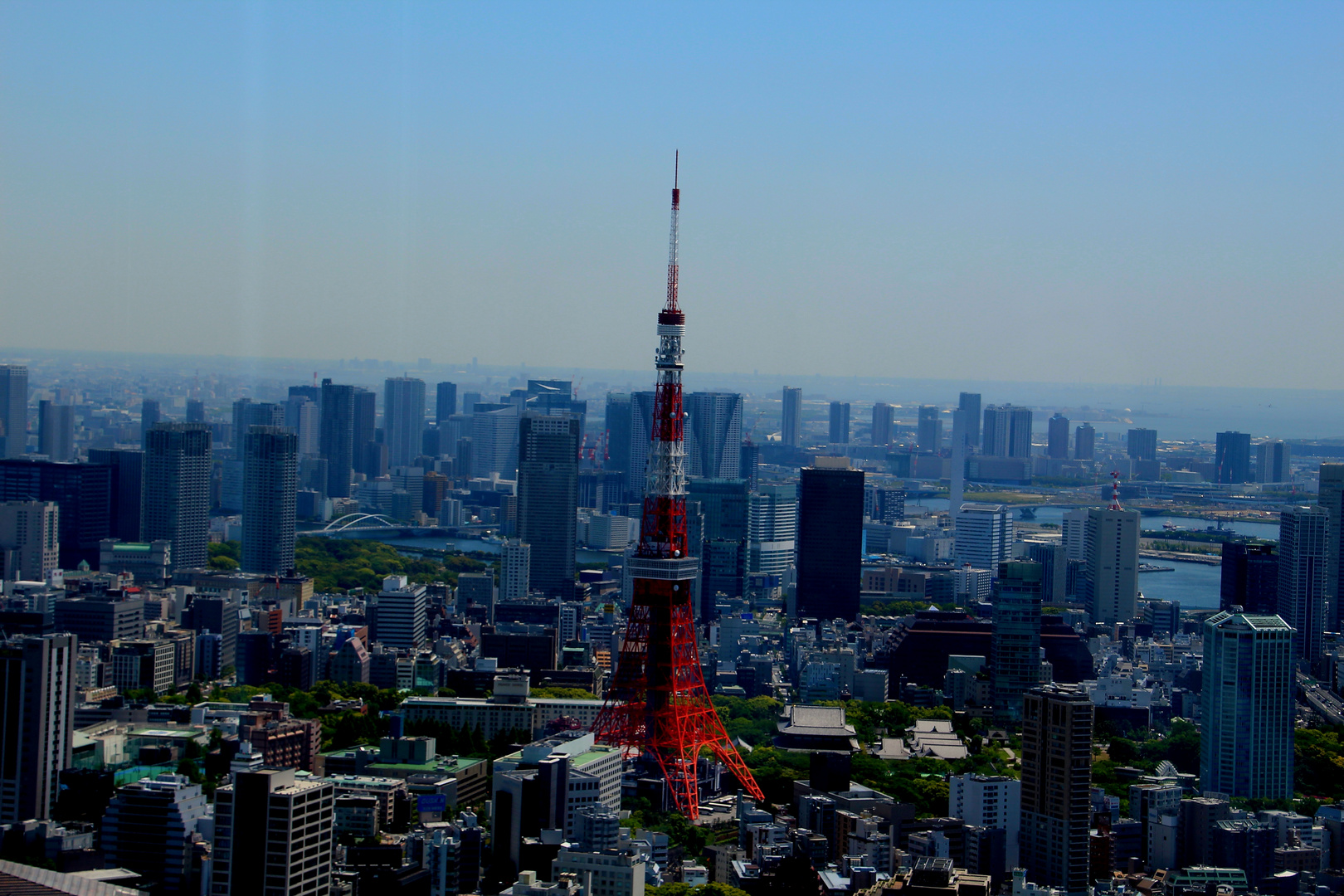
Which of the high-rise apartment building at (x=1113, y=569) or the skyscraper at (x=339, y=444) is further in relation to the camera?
the skyscraper at (x=339, y=444)

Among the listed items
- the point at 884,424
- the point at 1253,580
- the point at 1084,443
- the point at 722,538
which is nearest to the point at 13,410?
the point at 722,538

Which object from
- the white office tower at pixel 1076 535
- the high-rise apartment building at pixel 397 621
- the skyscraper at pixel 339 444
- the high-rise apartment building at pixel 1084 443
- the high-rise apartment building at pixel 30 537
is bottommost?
the high-rise apartment building at pixel 397 621

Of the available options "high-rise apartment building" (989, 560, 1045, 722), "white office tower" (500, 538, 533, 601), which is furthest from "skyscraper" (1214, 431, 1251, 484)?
"high-rise apartment building" (989, 560, 1045, 722)

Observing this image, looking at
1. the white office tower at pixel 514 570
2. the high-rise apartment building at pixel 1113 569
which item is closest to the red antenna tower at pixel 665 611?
the white office tower at pixel 514 570

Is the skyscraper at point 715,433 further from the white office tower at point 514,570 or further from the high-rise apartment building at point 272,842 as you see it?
the high-rise apartment building at point 272,842

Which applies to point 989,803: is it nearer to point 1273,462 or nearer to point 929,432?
point 1273,462

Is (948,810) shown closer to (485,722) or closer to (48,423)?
(485,722)

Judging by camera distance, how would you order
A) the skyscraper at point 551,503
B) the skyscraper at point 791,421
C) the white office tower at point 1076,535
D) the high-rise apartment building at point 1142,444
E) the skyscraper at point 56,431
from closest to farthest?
the skyscraper at point 56,431 → the skyscraper at point 551,503 → the white office tower at point 1076,535 → the high-rise apartment building at point 1142,444 → the skyscraper at point 791,421
